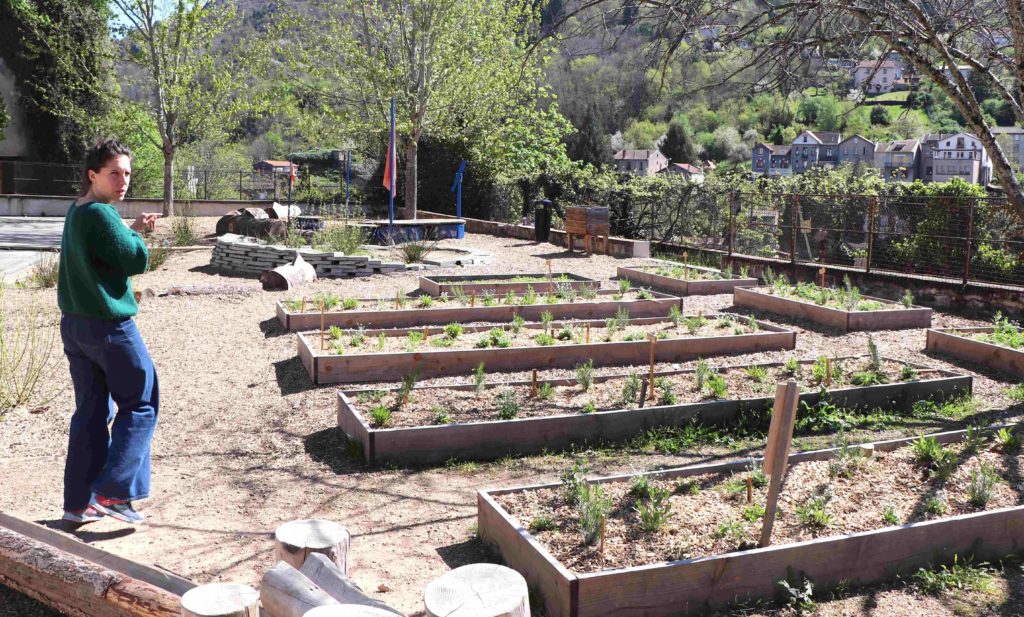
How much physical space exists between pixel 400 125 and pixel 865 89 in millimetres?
17787

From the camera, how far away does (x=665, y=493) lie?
14.3ft

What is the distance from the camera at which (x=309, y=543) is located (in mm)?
3246

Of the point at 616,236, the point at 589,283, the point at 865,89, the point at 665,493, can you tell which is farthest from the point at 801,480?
the point at 616,236

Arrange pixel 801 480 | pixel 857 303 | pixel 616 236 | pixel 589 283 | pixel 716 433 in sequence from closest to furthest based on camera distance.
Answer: pixel 801 480 → pixel 716 433 → pixel 857 303 → pixel 589 283 → pixel 616 236

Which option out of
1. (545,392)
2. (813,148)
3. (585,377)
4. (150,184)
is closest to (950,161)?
(813,148)

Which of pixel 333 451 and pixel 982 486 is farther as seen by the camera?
pixel 333 451

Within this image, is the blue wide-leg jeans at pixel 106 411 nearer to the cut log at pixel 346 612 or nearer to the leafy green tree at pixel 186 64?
the cut log at pixel 346 612

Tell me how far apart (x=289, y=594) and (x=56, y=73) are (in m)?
31.5

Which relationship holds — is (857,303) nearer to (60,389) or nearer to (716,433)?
(716,433)

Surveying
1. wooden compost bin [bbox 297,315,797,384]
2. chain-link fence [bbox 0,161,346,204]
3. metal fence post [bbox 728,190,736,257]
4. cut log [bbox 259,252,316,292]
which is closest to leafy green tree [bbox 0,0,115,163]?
chain-link fence [bbox 0,161,346,204]

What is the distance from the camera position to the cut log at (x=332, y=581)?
2.81 meters

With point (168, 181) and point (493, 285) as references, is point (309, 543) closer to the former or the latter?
point (493, 285)

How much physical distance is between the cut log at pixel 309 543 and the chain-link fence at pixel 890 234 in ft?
34.6

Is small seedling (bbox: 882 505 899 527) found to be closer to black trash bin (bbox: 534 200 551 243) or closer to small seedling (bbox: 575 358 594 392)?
small seedling (bbox: 575 358 594 392)
